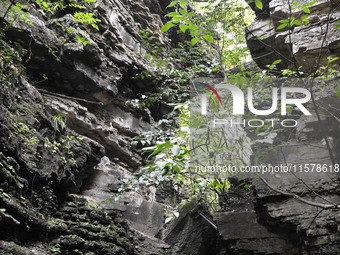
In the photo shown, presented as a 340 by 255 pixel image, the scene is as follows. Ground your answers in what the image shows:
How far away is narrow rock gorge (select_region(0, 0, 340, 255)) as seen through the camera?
14.8ft

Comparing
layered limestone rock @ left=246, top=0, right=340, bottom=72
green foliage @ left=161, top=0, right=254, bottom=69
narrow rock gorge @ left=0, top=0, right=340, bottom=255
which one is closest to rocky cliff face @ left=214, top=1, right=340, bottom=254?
narrow rock gorge @ left=0, top=0, right=340, bottom=255

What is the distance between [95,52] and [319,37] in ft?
20.4

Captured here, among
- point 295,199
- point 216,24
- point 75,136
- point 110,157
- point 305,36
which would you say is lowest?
point 295,199

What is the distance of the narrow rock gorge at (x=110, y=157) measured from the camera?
4508 millimetres


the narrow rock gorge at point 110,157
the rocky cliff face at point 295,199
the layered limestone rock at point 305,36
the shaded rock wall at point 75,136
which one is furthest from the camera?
the layered limestone rock at point 305,36

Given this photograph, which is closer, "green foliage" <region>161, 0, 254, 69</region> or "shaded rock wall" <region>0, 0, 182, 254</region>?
"green foliage" <region>161, 0, 254, 69</region>

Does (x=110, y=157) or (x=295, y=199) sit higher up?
(x=110, y=157)

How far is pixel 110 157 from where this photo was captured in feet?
31.1

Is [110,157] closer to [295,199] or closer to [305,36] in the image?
[295,199]

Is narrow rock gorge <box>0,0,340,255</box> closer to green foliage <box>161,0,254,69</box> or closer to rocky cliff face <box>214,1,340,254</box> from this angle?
rocky cliff face <box>214,1,340,254</box>

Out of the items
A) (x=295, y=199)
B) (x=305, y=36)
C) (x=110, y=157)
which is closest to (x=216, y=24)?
(x=305, y=36)

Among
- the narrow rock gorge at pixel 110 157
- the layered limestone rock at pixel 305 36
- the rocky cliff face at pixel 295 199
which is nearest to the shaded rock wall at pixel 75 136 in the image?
the narrow rock gorge at pixel 110 157

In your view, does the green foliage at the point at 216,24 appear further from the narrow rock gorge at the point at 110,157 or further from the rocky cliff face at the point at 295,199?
the rocky cliff face at the point at 295,199

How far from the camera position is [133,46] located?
11.4 metres
